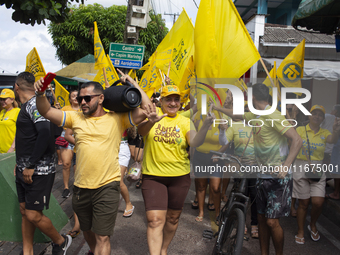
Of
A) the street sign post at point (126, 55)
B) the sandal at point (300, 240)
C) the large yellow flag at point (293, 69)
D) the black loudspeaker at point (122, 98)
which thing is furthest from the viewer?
the street sign post at point (126, 55)

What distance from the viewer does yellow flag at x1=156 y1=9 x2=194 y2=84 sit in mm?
5863

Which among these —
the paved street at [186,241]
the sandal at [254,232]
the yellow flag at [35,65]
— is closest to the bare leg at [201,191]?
the paved street at [186,241]

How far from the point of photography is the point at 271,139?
3.38 meters

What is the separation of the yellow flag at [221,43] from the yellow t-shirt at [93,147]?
1372mm

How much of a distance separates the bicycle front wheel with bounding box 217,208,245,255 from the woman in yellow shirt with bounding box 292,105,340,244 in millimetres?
1524

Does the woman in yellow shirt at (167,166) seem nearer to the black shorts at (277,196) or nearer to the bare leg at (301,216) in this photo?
the black shorts at (277,196)

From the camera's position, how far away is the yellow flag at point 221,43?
11.8 feet

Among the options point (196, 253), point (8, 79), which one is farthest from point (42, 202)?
point (8, 79)

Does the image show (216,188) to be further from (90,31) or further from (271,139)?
(90,31)

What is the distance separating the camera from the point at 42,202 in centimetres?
332

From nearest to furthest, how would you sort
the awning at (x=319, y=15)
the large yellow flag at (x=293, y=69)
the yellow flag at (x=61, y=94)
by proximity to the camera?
the awning at (x=319, y=15) → the large yellow flag at (x=293, y=69) → the yellow flag at (x=61, y=94)

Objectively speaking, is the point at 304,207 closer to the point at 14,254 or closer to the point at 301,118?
the point at 301,118

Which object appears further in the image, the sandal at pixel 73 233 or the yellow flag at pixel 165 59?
the yellow flag at pixel 165 59

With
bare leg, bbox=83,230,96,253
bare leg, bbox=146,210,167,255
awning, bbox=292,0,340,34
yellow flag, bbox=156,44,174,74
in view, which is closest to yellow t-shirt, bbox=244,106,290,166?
bare leg, bbox=146,210,167,255
